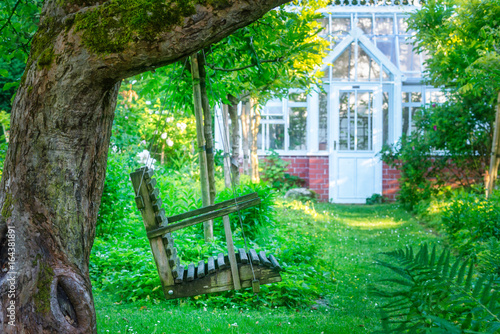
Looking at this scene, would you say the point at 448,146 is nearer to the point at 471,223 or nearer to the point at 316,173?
the point at 316,173

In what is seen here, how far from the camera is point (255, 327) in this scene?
351cm

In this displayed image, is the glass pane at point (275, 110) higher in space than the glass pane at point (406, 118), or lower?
higher

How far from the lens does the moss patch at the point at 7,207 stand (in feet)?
7.64

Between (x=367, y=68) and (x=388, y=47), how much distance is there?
51.0 inches

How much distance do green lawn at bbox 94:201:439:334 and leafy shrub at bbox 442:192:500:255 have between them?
558 mm

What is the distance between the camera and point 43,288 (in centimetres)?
227

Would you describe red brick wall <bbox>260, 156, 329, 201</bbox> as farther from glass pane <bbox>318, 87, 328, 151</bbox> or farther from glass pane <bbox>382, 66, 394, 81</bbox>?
glass pane <bbox>382, 66, 394, 81</bbox>

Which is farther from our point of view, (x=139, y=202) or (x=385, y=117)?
(x=385, y=117)

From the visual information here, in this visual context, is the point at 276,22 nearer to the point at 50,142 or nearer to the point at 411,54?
the point at 50,142

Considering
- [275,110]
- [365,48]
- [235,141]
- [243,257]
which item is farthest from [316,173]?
[243,257]

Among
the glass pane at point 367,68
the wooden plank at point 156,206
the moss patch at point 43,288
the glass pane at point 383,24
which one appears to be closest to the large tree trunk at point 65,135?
the moss patch at point 43,288

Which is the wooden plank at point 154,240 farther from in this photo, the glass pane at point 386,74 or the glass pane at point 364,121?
the glass pane at point 386,74

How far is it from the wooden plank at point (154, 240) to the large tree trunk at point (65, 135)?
115 cm

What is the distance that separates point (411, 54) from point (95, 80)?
44.8ft
